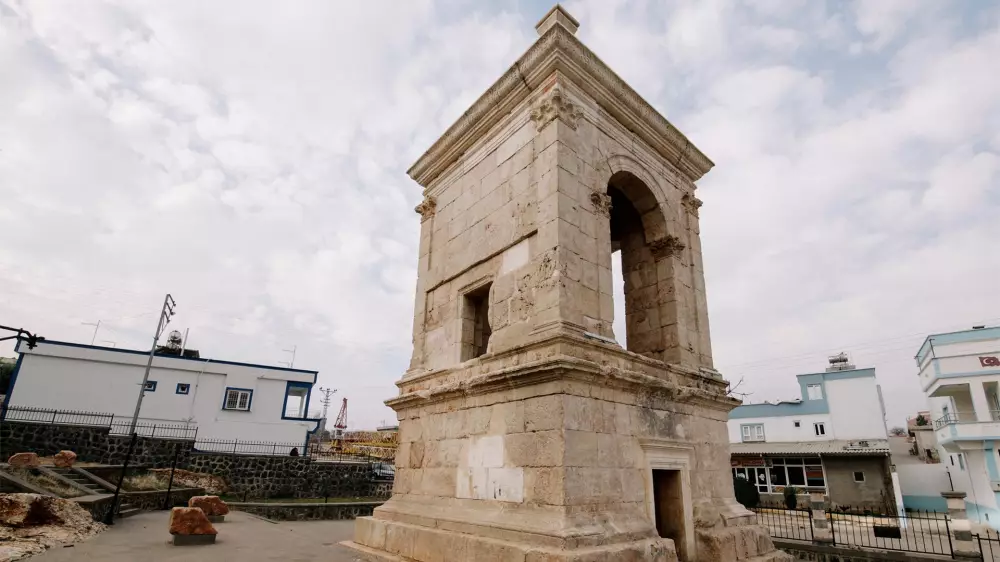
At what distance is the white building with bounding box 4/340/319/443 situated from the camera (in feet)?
74.1

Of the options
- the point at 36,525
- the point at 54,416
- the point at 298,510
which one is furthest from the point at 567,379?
the point at 54,416

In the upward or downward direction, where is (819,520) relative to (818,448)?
downward

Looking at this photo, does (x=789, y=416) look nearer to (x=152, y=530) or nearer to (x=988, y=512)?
(x=988, y=512)

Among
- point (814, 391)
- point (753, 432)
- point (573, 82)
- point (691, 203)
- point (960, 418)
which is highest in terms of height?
point (573, 82)

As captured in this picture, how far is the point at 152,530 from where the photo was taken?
10.3 meters

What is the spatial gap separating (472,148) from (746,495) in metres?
21.3

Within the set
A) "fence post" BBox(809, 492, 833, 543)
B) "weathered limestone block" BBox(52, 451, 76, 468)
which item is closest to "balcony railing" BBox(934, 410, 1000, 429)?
"fence post" BBox(809, 492, 833, 543)

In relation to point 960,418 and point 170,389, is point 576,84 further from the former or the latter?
point 960,418

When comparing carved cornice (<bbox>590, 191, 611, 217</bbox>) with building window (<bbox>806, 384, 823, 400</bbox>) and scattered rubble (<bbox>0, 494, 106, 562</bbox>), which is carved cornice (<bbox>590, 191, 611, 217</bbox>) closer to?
scattered rubble (<bbox>0, 494, 106, 562</bbox>)

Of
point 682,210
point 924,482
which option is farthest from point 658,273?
point 924,482

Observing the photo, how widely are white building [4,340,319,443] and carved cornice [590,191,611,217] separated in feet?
78.1

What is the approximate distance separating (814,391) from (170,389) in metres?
34.8

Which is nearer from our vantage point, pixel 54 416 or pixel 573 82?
pixel 573 82

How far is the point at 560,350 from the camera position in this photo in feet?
20.1
